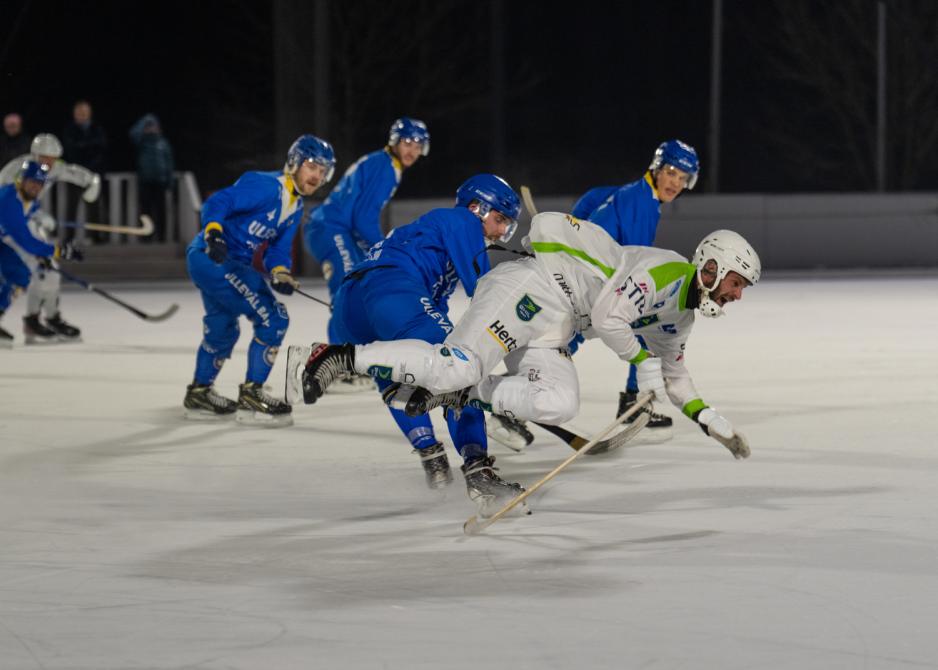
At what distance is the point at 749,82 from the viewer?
135 ft

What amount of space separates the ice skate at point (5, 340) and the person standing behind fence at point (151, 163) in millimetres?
7457

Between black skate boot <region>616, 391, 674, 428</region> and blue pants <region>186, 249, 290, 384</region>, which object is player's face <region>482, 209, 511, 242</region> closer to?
black skate boot <region>616, 391, 674, 428</region>

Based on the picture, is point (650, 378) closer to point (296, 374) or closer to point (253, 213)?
point (296, 374)

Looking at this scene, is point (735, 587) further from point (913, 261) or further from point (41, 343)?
point (913, 261)

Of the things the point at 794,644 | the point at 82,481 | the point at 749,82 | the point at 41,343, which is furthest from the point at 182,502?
the point at 749,82

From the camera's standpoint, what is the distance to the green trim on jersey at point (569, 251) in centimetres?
563

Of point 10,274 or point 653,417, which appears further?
point 10,274

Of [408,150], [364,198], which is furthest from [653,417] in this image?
[364,198]

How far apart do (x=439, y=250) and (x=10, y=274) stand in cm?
670

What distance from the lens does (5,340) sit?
11.8 m

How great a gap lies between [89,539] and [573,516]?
1661mm

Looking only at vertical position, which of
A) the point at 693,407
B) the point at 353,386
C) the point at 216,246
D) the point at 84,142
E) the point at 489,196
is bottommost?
the point at 353,386

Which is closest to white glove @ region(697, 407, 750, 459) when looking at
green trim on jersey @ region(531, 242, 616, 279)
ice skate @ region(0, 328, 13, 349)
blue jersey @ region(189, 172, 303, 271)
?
green trim on jersey @ region(531, 242, 616, 279)

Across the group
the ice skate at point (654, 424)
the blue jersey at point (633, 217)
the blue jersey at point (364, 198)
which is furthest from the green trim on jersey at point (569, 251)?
the blue jersey at point (364, 198)
